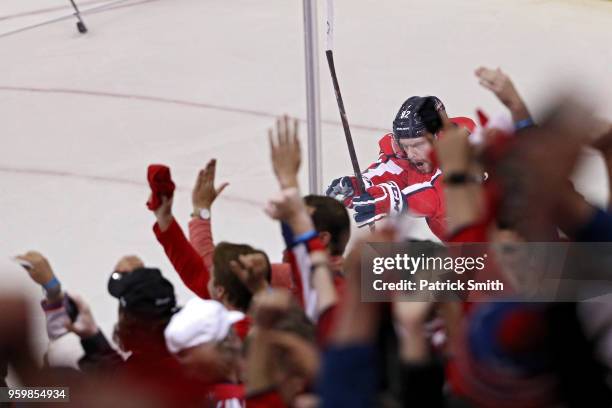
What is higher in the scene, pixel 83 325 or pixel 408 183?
pixel 408 183

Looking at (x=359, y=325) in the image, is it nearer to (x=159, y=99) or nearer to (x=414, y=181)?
(x=414, y=181)

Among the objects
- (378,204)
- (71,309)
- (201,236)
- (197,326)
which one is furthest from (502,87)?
(378,204)

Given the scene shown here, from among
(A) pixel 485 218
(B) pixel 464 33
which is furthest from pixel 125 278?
(B) pixel 464 33

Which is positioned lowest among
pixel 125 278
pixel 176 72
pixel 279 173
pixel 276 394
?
pixel 276 394

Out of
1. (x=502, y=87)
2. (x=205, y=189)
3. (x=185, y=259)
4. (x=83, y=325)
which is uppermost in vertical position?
(x=502, y=87)

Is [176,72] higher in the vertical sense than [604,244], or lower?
higher

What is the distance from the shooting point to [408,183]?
15.5 feet

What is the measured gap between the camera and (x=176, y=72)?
297 inches

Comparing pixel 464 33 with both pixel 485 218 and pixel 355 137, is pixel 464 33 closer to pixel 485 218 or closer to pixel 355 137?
pixel 355 137

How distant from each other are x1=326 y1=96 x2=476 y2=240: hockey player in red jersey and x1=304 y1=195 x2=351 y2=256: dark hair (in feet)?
4.17

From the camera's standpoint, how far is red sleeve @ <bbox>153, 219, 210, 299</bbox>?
3.63m

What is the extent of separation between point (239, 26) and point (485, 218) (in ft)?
20.4

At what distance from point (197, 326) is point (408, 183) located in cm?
221

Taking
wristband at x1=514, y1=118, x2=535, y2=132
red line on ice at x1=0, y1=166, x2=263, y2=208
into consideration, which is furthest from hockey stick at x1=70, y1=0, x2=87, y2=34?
wristband at x1=514, y1=118, x2=535, y2=132
